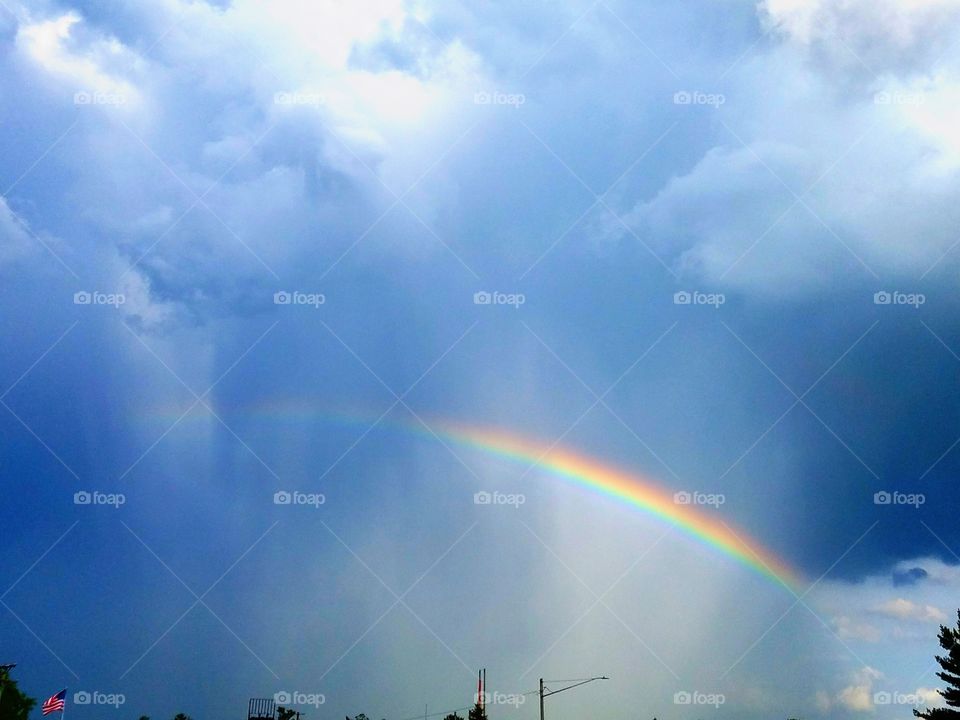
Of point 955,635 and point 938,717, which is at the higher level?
point 955,635

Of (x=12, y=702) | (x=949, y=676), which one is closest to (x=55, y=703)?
(x=12, y=702)

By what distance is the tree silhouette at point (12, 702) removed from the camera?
58.0 metres

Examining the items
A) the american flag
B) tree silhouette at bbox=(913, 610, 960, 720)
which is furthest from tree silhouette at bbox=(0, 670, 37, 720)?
tree silhouette at bbox=(913, 610, 960, 720)

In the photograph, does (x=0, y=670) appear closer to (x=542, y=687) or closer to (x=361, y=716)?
(x=542, y=687)

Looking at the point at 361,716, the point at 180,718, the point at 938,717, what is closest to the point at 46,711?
the point at 361,716

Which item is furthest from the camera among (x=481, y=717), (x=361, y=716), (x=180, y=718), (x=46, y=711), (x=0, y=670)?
(x=180, y=718)

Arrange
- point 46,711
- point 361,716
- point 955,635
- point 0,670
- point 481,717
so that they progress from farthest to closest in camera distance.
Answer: point 361,716, point 481,717, point 955,635, point 0,670, point 46,711

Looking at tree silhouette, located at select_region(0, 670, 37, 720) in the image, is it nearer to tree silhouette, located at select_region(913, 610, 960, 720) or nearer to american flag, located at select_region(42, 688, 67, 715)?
american flag, located at select_region(42, 688, 67, 715)

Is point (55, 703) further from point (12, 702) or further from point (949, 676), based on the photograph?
point (949, 676)

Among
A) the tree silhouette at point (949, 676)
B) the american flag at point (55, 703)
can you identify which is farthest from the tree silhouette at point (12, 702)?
the tree silhouette at point (949, 676)

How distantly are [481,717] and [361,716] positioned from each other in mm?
31910

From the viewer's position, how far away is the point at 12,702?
61312 mm

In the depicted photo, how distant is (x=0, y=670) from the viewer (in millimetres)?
53656

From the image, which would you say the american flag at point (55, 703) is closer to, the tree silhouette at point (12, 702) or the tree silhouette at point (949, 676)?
the tree silhouette at point (12, 702)
